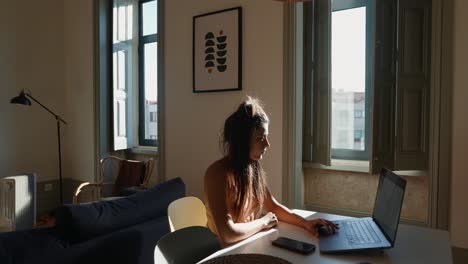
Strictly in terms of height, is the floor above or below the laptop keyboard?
below

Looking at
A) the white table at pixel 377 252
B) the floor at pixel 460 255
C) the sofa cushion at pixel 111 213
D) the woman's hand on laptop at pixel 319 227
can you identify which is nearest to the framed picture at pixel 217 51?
the sofa cushion at pixel 111 213

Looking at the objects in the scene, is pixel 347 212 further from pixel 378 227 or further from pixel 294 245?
pixel 294 245

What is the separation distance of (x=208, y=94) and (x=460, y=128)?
6.75 ft

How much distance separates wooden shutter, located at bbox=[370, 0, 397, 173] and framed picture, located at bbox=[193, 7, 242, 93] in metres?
1.13

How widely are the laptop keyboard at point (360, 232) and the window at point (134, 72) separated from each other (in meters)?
3.23

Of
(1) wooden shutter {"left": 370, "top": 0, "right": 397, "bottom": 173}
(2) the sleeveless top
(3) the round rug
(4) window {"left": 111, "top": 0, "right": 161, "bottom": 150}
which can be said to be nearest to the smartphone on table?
(3) the round rug

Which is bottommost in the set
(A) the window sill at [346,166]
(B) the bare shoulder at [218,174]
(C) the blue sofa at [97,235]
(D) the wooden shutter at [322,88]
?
(C) the blue sofa at [97,235]

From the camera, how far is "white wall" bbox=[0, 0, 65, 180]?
417 cm

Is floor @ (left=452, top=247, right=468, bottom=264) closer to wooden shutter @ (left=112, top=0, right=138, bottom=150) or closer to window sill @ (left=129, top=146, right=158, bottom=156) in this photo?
window sill @ (left=129, top=146, right=158, bottom=156)

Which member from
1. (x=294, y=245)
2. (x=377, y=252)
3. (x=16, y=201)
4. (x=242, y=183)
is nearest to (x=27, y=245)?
(x=242, y=183)

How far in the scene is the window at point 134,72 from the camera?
176 inches

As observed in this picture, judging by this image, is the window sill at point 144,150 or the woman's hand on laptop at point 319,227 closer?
the woman's hand on laptop at point 319,227

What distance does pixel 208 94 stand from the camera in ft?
11.3

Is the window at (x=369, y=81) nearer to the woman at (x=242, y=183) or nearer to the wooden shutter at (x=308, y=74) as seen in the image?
the wooden shutter at (x=308, y=74)
